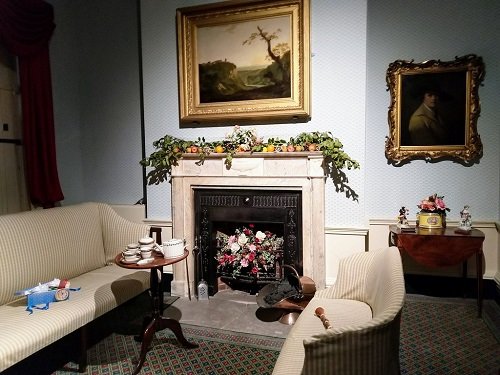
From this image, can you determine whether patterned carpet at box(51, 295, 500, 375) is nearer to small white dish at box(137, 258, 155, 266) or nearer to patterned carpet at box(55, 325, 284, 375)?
patterned carpet at box(55, 325, 284, 375)

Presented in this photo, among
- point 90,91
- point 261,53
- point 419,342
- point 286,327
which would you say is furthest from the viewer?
point 90,91

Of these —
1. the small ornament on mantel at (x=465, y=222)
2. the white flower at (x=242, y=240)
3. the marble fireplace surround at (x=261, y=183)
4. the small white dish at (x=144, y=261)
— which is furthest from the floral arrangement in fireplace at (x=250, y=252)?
the small ornament on mantel at (x=465, y=222)

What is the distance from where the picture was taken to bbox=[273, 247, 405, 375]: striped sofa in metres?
1.63

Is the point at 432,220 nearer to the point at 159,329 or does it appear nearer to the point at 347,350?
the point at 347,350

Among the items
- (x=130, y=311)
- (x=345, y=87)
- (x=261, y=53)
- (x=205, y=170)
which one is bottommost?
(x=130, y=311)

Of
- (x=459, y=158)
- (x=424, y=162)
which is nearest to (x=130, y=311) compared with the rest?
(x=424, y=162)

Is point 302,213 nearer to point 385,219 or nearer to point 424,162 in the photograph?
point 385,219

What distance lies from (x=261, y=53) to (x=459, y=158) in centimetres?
244

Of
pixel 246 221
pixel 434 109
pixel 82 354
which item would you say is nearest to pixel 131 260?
pixel 82 354

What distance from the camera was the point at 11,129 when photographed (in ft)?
14.3

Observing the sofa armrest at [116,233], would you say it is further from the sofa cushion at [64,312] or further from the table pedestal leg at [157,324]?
the table pedestal leg at [157,324]

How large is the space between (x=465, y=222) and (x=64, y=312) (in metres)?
3.73

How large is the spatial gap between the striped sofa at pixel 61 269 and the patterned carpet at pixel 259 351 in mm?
340

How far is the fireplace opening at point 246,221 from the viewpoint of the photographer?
4086 mm
